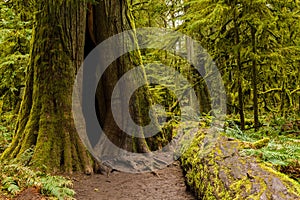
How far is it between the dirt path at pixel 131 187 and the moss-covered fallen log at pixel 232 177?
39 centimetres

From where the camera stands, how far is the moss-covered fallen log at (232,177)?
3.17 meters

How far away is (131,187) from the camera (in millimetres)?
5660

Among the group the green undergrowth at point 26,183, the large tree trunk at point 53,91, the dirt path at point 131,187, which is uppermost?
the large tree trunk at point 53,91

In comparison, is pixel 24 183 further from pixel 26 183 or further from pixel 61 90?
pixel 61 90

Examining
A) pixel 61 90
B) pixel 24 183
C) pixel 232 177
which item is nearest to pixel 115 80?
pixel 61 90

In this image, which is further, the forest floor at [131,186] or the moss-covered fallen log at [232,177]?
the forest floor at [131,186]

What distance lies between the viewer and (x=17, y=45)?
9.53 meters

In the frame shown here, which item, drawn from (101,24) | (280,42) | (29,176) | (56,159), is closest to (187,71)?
(280,42)

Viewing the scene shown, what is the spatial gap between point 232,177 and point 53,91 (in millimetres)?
4130

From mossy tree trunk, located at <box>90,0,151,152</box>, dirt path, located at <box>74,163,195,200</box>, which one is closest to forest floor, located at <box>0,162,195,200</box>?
dirt path, located at <box>74,163,195,200</box>

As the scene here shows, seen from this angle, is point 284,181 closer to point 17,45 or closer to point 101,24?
point 101,24

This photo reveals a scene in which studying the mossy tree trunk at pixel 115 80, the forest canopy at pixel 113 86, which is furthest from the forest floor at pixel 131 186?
the mossy tree trunk at pixel 115 80

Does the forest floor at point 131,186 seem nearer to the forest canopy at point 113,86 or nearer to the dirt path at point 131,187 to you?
the dirt path at point 131,187

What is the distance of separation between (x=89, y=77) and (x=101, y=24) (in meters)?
1.37
